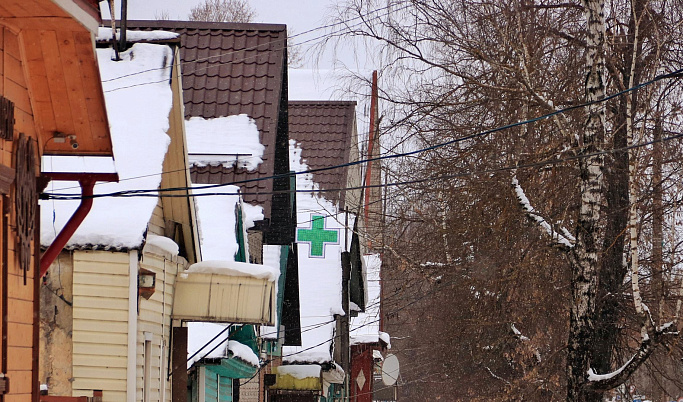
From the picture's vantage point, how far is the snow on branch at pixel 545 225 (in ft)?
39.6

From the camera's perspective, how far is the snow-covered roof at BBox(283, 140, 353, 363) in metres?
22.7

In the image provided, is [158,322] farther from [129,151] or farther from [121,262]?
[129,151]

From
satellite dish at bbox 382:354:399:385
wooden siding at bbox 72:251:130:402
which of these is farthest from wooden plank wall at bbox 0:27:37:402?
satellite dish at bbox 382:354:399:385

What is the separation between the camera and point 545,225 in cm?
1241

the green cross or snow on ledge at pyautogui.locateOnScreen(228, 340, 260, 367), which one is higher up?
the green cross

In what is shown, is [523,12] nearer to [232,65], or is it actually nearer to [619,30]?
[619,30]

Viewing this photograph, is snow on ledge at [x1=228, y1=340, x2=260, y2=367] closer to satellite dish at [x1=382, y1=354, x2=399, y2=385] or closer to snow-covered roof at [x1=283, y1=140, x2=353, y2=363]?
Answer: snow-covered roof at [x1=283, y1=140, x2=353, y2=363]

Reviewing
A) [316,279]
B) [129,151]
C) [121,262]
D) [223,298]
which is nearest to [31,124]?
[121,262]

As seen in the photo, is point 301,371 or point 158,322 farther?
point 301,371

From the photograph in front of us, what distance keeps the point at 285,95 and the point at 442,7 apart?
667 cm

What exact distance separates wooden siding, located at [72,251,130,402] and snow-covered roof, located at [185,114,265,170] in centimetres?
670

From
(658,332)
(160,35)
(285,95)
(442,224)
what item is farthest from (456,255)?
(160,35)

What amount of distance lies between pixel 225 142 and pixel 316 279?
29.2ft

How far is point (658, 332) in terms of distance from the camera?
10844 millimetres
